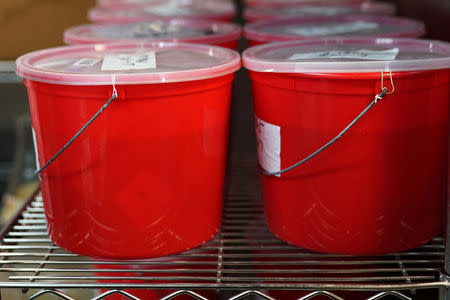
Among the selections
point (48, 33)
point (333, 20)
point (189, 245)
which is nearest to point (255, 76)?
point (189, 245)

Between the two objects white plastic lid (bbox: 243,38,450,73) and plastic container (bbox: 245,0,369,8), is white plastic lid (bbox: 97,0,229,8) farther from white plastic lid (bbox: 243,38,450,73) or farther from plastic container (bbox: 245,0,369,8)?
white plastic lid (bbox: 243,38,450,73)

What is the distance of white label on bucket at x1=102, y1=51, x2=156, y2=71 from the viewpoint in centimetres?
81

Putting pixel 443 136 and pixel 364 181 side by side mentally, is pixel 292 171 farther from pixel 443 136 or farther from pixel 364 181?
pixel 443 136

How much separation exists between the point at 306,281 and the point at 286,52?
0.37 metres

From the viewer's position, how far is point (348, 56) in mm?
835

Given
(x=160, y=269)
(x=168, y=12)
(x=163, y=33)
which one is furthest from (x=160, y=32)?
(x=160, y=269)

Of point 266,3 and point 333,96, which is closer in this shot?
point 333,96

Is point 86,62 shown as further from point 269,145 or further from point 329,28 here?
point 329,28

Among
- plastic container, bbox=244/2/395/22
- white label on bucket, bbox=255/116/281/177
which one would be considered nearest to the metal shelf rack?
white label on bucket, bbox=255/116/281/177

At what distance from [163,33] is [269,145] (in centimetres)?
44

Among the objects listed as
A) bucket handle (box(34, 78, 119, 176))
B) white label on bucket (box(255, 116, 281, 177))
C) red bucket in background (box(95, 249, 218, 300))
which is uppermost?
bucket handle (box(34, 78, 119, 176))

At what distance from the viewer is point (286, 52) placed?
0.94 m

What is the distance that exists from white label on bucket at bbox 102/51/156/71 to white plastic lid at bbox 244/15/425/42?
268 mm

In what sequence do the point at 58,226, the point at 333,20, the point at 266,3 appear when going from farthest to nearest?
1. the point at 266,3
2. the point at 333,20
3. the point at 58,226
